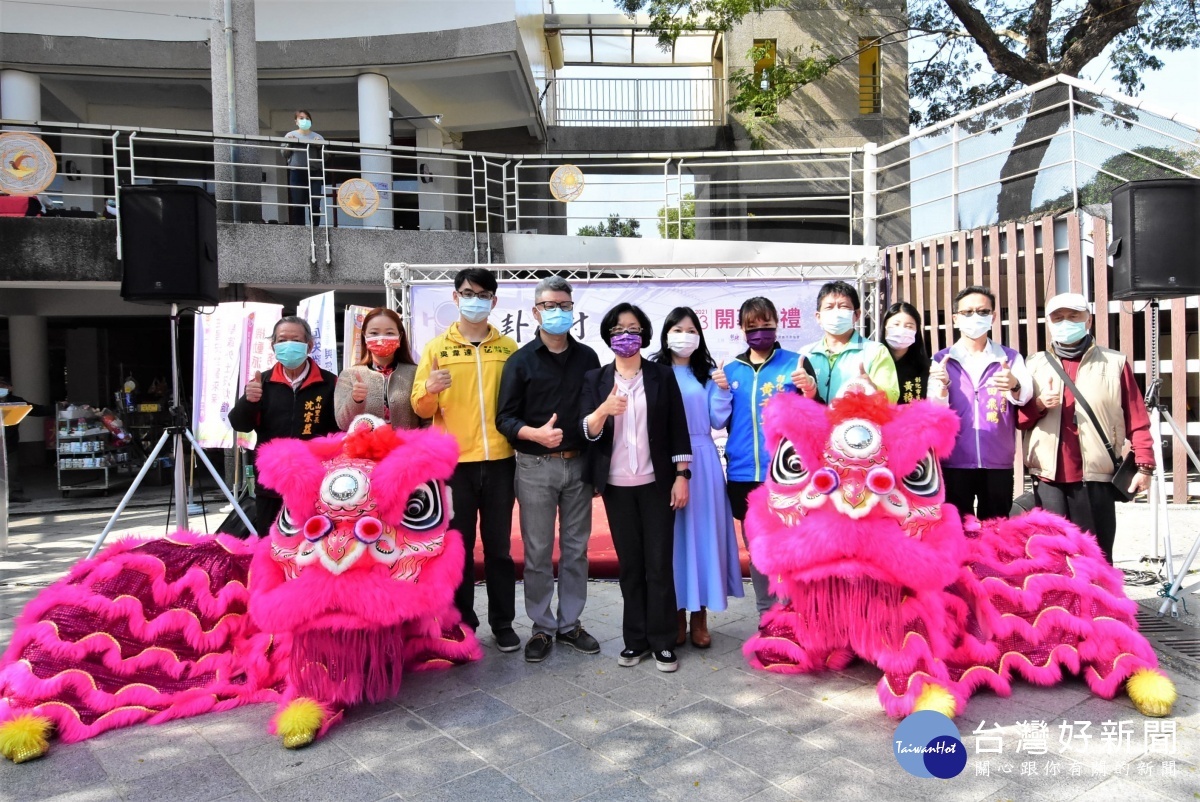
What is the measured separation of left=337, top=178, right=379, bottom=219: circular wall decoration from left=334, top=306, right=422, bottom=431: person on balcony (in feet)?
18.7

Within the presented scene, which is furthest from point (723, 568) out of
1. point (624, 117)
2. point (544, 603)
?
point (624, 117)

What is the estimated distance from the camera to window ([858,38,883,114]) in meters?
15.0

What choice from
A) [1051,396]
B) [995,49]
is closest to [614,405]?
[1051,396]

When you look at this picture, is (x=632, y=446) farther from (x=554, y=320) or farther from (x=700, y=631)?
(x=700, y=631)

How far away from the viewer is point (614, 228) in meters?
11.9

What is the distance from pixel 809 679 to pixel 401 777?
161 centimetres

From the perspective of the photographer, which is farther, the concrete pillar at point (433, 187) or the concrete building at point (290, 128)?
the concrete pillar at point (433, 187)

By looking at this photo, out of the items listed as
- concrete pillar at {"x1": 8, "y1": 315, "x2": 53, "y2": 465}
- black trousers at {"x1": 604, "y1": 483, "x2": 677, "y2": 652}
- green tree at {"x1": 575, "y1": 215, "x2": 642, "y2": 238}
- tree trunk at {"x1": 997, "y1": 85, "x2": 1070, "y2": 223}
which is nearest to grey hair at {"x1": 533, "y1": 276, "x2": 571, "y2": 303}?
black trousers at {"x1": 604, "y1": 483, "x2": 677, "y2": 652}

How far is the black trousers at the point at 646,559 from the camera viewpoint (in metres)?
3.39

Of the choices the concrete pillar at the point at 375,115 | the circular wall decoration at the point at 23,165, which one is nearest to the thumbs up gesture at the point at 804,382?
the circular wall decoration at the point at 23,165

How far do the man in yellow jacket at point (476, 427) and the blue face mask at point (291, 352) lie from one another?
56 centimetres

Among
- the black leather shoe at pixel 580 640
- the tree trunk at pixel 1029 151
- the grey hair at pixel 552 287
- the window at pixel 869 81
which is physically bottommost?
the black leather shoe at pixel 580 640

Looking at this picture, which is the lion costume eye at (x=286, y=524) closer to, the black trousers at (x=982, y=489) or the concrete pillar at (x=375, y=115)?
the black trousers at (x=982, y=489)

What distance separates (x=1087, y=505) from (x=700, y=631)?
6.02ft
